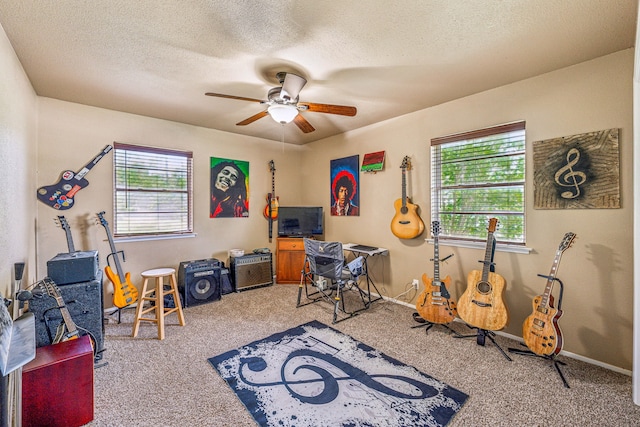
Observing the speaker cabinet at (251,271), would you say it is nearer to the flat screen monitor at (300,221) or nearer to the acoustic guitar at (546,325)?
the flat screen monitor at (300,221)

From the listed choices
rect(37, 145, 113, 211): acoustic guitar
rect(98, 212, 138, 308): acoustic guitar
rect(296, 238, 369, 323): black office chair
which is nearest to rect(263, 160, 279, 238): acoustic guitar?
rect(296, 238, 369, 323): black office chair

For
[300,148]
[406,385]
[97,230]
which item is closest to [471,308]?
[406,385]

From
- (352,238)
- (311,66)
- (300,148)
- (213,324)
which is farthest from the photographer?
(300,148)

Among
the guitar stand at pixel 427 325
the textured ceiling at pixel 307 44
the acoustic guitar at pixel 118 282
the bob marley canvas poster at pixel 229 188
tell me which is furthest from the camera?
the bob marley canvas poster at pixel 229 188

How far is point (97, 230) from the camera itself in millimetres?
3285

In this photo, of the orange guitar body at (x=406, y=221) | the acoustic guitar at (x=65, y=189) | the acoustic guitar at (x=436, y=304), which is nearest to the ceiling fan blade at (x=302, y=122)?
the orange guitar body at (x=406, y=221)

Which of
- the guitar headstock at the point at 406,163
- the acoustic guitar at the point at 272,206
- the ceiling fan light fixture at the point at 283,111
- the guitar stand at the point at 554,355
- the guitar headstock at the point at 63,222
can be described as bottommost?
the guitar stand at the point at 554,355

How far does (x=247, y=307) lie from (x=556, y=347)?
2981mm

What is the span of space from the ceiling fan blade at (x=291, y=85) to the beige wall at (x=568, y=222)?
1.67 metres

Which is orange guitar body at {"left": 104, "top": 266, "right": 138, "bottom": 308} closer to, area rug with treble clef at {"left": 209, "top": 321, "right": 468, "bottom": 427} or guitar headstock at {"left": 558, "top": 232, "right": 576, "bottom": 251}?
area rug with treble clef at {"left": 209, "top": 321, "right": 468, "bottom": 427}

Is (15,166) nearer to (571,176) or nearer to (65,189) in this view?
(65,189)

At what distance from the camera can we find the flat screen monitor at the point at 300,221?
179 inches

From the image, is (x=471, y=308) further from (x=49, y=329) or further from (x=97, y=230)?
(x=97, y=230)

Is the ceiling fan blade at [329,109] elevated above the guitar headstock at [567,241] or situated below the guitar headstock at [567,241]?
above
